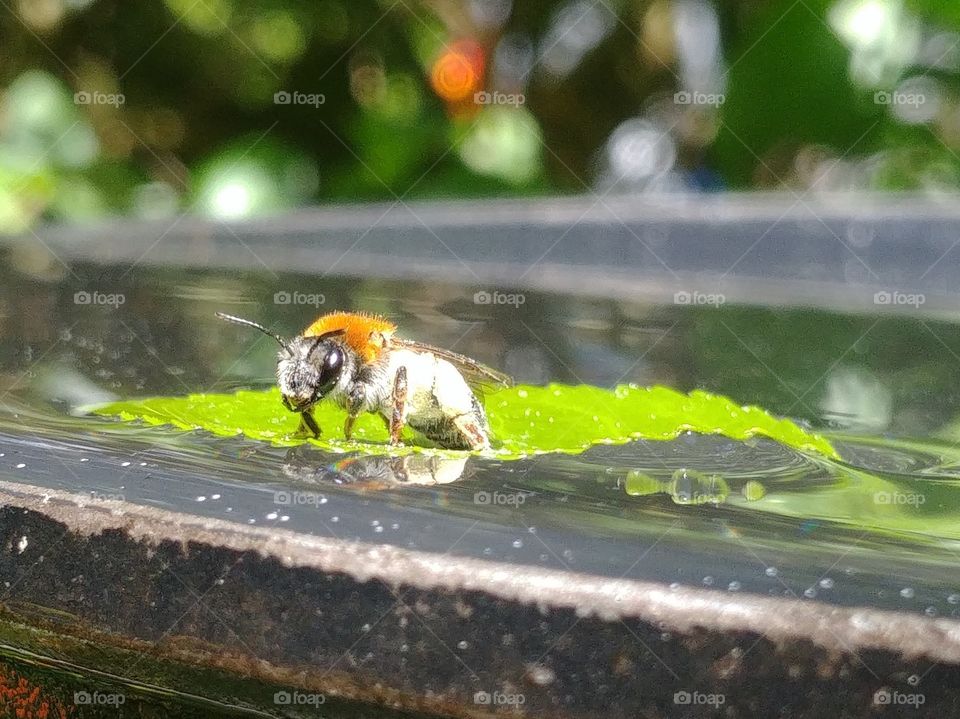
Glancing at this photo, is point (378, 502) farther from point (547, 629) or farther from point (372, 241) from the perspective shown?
point (372, 241)

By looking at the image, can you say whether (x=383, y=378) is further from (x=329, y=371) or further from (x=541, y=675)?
(x=541, y=675)

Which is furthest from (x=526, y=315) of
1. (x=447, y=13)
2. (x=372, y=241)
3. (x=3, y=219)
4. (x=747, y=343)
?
(x=447, y=13)

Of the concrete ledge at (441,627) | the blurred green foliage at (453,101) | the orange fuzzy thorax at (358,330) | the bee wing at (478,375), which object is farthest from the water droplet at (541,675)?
the blurred green foliage at (453,101)

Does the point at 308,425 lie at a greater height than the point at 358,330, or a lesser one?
lesser

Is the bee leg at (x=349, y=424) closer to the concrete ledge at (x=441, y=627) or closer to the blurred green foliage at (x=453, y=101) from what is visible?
the concrete ledge at (x=441, y=627)

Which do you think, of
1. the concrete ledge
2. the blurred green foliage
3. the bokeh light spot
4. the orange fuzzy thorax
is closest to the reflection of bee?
the orange fuzzy thorax

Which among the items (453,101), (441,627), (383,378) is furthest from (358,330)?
(453,101)

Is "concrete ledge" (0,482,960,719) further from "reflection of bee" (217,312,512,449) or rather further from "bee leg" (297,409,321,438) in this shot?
"reflection of bee" (217,312,512,449)
